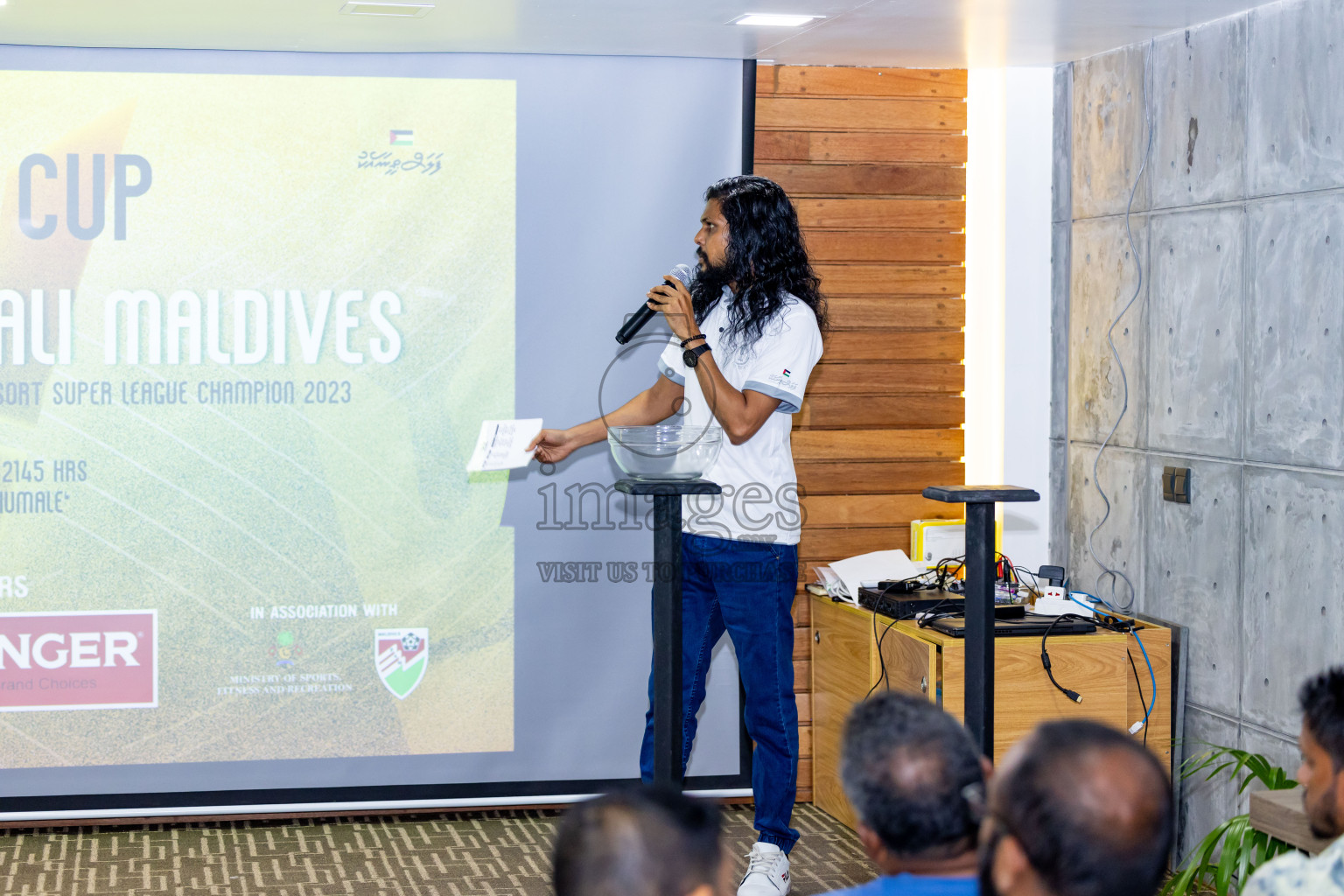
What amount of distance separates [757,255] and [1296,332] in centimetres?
123

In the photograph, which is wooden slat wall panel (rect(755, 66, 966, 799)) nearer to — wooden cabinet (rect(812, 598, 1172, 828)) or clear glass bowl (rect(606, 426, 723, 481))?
wooden cabinet (rect(812, 598, 1172, 828))

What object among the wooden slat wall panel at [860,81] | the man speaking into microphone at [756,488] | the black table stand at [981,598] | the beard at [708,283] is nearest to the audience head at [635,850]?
the black table stand at [981,598]

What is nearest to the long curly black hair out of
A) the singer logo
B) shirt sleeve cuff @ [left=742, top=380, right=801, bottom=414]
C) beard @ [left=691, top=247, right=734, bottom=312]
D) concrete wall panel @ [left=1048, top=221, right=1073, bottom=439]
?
beard @ [left=691, top=247, right=734, bottom=312]

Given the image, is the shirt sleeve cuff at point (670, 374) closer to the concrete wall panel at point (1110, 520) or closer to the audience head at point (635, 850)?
the concrete wall panel at point (1110, 520)

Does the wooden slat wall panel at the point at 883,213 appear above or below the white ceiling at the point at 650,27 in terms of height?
below

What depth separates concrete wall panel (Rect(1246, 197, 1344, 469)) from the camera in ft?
9.25

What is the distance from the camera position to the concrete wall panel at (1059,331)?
3.87 metres

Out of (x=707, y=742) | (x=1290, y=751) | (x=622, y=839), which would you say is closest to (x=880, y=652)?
(x=707, y=742)

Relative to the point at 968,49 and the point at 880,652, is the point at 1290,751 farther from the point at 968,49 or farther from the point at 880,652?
the point at 968,49

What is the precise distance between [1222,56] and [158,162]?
279 centimetres

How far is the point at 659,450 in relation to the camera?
2.49 m

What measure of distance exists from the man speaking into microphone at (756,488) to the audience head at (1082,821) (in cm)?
172

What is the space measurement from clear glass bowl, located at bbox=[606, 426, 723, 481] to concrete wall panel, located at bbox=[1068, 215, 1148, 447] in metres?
1.57

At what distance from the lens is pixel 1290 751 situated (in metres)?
2.96
